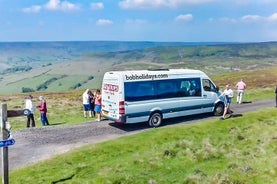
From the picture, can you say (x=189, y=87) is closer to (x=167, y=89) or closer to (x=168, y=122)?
(x=167, y=89)

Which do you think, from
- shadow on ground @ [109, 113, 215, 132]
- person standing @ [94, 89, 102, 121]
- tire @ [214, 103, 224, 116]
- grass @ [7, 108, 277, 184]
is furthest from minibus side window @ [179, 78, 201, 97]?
person standing @ [94, 89, 102, 121]

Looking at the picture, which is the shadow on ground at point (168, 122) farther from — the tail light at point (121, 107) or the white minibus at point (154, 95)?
the tail light at point (121, 107)

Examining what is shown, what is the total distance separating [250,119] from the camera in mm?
24141

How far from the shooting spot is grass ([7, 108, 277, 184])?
49.1 feet

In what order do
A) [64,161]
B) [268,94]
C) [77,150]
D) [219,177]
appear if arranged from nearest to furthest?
[219,177]
[64,161]
[77,150]
[268,94]

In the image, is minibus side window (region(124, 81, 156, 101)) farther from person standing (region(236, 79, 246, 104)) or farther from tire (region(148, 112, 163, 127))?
person standing (region(236, 79, 246, 104))

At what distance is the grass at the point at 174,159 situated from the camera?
15.0 m

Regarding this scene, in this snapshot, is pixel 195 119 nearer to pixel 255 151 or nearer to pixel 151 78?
pixel 151 78

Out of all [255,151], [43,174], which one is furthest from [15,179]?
[255,151]

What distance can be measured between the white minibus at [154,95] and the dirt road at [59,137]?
0.87m

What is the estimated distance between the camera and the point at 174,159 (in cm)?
1747

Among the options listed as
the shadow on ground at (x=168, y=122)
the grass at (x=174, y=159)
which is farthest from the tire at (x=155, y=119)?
the grass at (x=174, y=159)

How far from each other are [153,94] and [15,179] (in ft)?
36.5

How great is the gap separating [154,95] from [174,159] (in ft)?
21.2
